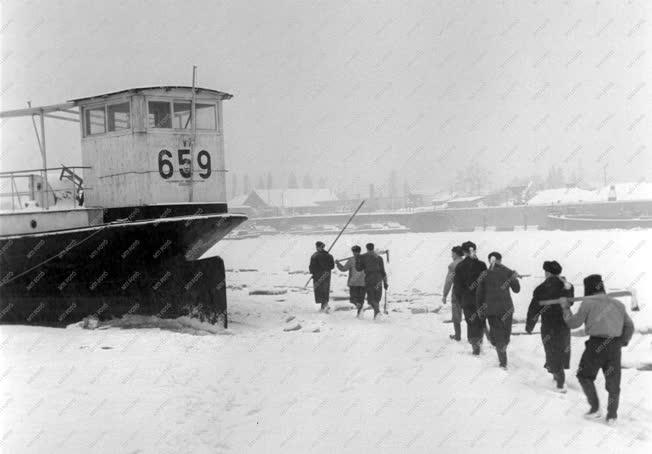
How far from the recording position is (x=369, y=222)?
80.1 meters

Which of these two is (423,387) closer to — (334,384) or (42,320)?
(334,384)

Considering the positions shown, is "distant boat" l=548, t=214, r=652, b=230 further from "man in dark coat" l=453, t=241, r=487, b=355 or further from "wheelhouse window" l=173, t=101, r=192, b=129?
"wheelhouse window" l=173, t=101, r=192, b=129

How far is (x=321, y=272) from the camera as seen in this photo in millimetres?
14562

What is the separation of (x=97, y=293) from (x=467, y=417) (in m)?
7.97

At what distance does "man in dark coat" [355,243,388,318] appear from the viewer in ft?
44.0

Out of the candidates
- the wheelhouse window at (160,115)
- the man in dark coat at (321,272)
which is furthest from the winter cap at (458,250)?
the wheelhouse window at (160,115)

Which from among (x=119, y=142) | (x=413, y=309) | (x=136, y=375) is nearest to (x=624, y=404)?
(x=136, y=375)

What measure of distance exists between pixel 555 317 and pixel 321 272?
23.2 feet

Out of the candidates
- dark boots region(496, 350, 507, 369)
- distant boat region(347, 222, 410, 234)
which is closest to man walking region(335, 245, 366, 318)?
dark boots region(496, 350, 507, 369)

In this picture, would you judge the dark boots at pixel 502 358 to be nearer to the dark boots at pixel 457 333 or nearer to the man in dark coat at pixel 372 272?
the dark boots at pixel 457 333

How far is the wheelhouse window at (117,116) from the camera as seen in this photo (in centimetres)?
1262

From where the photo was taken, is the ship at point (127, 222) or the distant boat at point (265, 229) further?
the distant boat at point (265, 229)

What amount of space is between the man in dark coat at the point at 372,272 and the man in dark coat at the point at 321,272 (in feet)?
3.84

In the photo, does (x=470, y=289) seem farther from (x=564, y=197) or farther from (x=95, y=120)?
(x=564, y=197)
